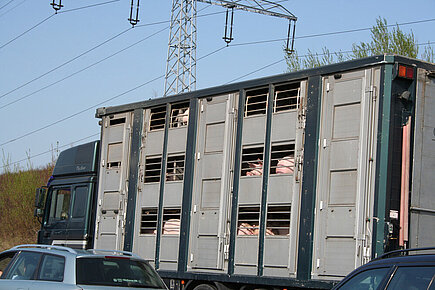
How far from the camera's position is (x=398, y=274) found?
507cm

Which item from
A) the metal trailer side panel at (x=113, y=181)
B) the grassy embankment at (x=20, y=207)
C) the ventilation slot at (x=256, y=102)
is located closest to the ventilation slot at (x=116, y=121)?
the metal trailer side panel at (x=113, y=181)

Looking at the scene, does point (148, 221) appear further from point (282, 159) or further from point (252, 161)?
point (282, 159)

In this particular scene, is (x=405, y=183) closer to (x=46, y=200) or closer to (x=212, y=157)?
(x=212, y=157)

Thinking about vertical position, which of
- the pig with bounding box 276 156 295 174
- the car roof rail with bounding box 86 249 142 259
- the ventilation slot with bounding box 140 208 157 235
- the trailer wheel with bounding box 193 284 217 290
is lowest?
the trailer wheel with bounding box 193 284 217 290

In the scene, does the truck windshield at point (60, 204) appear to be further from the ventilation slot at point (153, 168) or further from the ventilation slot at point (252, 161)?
the ventilation slot at point (252, 161)

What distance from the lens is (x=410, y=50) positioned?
22.6m

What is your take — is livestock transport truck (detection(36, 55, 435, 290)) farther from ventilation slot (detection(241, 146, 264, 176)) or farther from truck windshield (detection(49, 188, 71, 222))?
truck windshield (detection(49, 188, 71, 222))

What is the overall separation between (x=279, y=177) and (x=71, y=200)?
6081 mm

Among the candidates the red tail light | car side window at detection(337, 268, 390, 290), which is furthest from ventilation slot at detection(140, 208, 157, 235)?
car side window at detection(337, 268, 390, 290)

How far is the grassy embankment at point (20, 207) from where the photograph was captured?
33625mm

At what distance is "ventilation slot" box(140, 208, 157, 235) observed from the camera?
11805 millimetres

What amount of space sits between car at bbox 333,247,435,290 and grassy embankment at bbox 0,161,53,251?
95.2ft

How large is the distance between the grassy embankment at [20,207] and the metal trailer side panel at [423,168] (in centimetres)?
2659

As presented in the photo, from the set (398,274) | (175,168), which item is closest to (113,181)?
(175,168)
